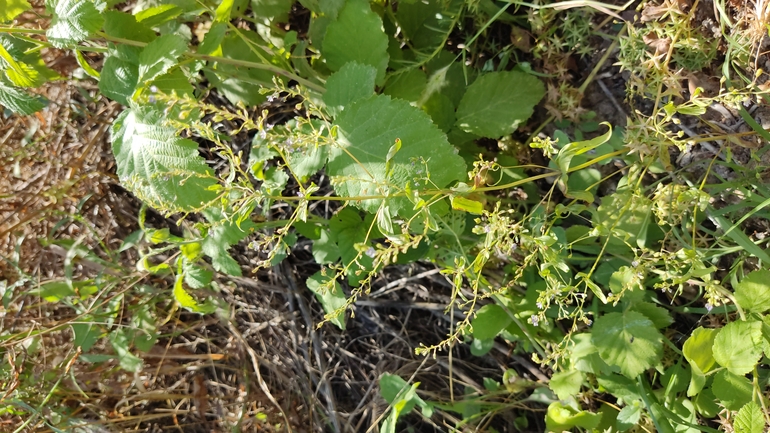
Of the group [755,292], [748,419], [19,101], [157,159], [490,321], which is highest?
[19,101]

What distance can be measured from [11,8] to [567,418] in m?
1.99

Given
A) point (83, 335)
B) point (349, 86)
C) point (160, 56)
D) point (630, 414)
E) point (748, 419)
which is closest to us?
point (748, 419)

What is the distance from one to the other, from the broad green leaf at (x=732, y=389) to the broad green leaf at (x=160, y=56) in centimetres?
161

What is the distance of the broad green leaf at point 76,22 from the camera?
4.18 ft

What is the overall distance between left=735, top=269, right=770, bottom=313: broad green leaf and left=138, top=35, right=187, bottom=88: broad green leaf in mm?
1517

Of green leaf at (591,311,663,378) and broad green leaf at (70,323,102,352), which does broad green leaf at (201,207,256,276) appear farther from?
green leaf at (591,311,663,378)

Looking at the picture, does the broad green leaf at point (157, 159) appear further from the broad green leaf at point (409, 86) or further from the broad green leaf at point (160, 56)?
the broad green leaf at point (409, 86)

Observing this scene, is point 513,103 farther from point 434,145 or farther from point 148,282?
point 148,282

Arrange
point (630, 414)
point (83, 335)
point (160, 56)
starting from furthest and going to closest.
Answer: point (83, 335) < point (630, 414) < point (160, 56)

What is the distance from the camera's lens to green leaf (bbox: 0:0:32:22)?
4.76 ft

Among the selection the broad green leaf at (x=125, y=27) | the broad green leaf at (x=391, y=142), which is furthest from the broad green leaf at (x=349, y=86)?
the broad green leaf at (x=125, y=27)

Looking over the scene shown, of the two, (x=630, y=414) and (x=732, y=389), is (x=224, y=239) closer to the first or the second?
(x=630, y=414)

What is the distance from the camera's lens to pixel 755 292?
4.30 feet

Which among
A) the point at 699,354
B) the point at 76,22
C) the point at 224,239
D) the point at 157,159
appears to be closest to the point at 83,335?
the point at 224,239
